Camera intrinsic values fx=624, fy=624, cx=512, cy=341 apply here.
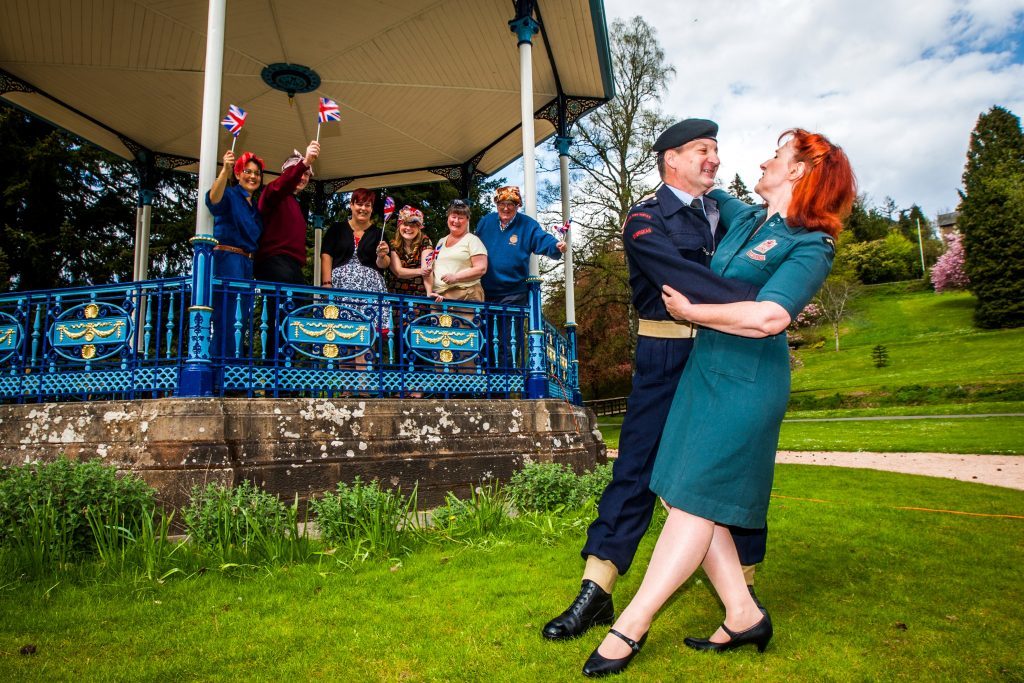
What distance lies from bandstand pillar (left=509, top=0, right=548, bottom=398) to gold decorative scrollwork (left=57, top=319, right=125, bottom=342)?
390 cm

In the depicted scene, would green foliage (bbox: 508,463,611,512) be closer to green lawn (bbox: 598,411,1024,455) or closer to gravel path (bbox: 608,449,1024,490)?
gravel path (bbox: 608,449,1024,490)

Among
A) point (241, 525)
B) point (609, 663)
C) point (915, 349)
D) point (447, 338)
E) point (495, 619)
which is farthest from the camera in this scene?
point (915, 349)

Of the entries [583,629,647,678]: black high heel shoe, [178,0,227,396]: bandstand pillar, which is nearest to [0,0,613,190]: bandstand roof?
[178,0,227,396]: bandstand pillar

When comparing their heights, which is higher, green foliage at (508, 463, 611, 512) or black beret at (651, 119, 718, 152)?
black beret at (651, 119, 718, 152)

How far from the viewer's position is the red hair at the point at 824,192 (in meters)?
2.38

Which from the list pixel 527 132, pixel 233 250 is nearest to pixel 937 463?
pixel 527 132

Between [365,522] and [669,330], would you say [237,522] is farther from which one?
[669,330]

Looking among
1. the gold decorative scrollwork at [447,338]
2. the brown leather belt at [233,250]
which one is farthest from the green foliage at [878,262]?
the brown leather belt at [233,250]

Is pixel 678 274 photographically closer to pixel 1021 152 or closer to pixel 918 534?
pixel 918 534

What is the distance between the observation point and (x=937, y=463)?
419 inches

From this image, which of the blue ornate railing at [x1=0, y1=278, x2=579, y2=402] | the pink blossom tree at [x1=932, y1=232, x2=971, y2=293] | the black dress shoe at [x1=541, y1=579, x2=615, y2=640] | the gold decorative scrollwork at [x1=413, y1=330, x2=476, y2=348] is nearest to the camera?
the black dress shoe at [x1=541, y1=579, x2=615, y2=640]

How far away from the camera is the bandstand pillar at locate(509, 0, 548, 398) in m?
6.77

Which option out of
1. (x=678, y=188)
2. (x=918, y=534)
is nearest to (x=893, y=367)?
(x=918, y=534)

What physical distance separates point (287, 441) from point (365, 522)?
108 centimetres
